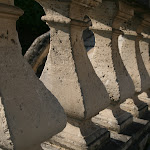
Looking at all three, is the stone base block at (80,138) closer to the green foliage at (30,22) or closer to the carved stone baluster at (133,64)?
the carved stone baluster at (133,64)

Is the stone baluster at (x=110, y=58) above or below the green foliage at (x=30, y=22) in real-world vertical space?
above

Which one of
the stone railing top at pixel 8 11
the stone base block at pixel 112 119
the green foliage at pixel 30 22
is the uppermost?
the stone railing top at pixel 8 11

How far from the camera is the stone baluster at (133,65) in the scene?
270 cm

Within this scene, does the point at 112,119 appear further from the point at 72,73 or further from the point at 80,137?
the point at 72,73

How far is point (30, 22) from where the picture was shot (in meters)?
12.4

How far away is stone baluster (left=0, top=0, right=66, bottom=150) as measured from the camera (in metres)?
1.10

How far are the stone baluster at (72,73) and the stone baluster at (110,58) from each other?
37 centimetres

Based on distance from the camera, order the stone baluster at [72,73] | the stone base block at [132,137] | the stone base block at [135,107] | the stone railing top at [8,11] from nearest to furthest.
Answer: the stone railing top at [8,11] < the stone baluster at [72,73] < the stone base block at [132,137] < the stone base block at [135,107]

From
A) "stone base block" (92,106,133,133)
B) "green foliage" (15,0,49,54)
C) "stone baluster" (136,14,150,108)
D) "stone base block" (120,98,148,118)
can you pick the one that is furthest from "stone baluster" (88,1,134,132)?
"green foliage" (15,0,49,54)

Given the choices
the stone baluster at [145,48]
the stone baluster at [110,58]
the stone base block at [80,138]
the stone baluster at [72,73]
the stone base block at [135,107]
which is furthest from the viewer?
the stone baluster at [145,48]

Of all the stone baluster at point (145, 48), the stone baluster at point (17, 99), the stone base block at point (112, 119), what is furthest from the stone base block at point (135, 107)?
the stone baluster at point (17, 99)

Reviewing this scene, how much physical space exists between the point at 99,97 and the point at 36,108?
0.69 metres

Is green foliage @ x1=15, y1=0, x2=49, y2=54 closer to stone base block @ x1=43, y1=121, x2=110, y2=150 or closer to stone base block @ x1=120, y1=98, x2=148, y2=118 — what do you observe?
stone base block @ x1=120, y1=98, x2=148, y2=118

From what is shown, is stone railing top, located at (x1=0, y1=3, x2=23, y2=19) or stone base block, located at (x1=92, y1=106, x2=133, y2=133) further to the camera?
stone base block, located at (x1=92, y1=106, x2=133, y2=133)
